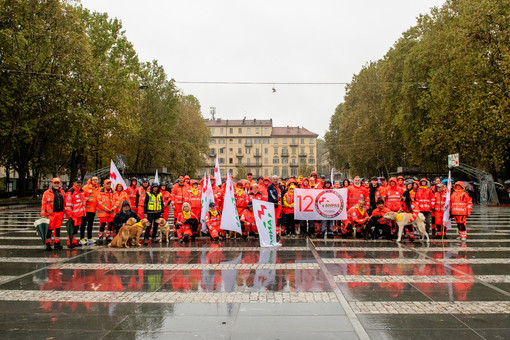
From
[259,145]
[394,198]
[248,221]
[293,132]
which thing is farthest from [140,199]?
[293,132]

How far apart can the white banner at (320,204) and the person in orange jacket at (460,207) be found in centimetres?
348

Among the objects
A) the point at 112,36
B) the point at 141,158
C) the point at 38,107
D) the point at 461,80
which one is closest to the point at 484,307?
the point at 461,80

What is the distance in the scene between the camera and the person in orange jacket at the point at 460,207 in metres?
12.6

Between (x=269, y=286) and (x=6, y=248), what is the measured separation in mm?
8302

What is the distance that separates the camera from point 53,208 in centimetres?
1078

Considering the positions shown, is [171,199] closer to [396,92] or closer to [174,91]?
[396,92]

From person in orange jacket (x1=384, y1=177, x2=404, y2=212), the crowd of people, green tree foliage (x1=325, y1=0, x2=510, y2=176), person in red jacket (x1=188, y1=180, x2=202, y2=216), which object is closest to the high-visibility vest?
the crowd of people

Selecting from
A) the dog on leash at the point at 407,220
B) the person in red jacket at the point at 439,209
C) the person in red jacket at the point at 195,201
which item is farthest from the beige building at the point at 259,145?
the dog on leash at the point at 407,220

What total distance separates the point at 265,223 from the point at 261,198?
183 centimetres

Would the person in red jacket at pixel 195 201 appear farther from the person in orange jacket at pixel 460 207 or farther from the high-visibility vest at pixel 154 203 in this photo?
the person in orange jacket at pixel 460 207

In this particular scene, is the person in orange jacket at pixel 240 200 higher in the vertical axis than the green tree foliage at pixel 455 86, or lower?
lower

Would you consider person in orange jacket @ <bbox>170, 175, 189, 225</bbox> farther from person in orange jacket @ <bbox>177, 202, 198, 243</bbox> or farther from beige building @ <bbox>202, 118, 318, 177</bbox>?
beige building @ <bbox>202, 118, 318, 177</bbox>

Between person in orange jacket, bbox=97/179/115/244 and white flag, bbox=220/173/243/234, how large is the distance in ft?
11.3

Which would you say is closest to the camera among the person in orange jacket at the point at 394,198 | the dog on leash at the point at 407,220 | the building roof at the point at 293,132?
the dog on leash at the point at 407,220
